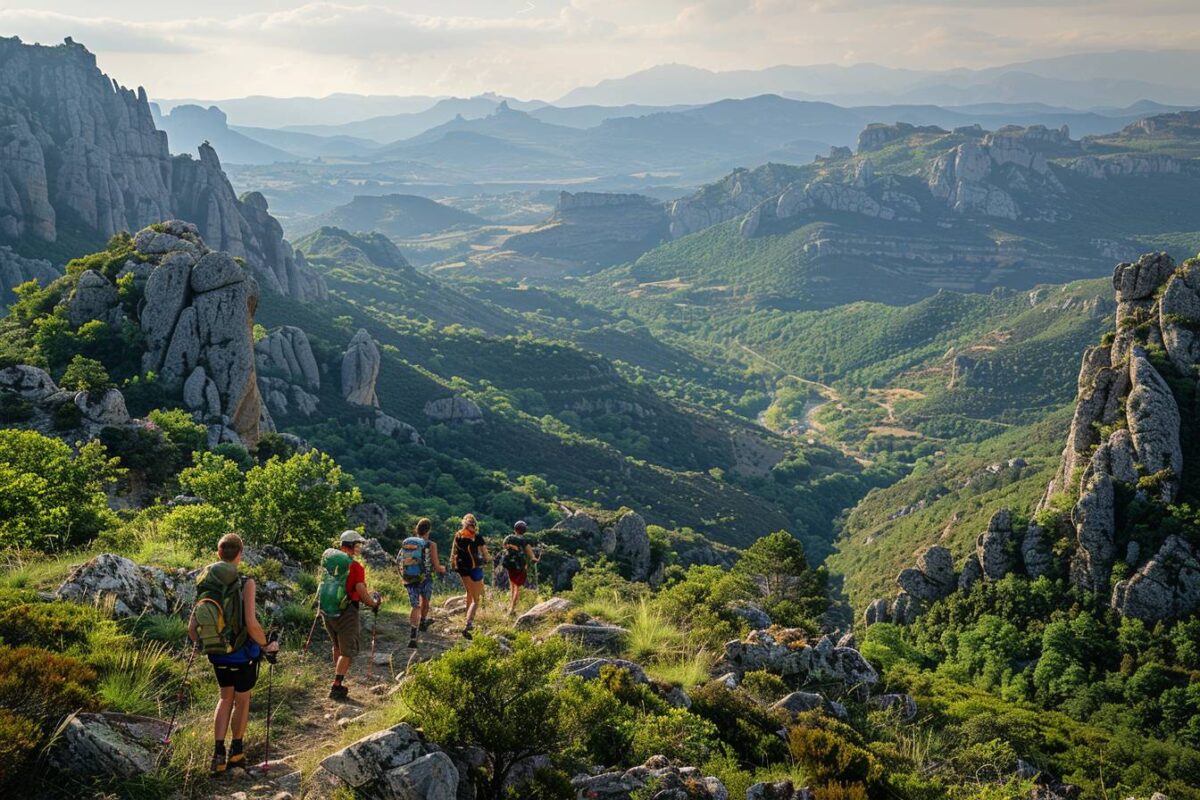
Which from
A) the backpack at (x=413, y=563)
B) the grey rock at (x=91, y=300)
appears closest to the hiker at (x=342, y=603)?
the backpack at (x=413, y=563)

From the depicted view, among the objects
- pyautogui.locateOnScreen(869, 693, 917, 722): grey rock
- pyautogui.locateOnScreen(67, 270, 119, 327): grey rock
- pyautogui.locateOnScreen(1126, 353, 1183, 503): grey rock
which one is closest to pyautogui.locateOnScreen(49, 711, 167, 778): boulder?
pyautogui.locateOnScreen(869, 693, 917, 722): grey rock

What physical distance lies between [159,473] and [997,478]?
103 metres

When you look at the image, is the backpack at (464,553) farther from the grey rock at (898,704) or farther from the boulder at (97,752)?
the grey rock at (898,704)

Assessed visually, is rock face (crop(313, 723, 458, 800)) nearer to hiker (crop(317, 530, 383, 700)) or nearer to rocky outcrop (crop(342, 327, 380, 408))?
hiker (crop(317, 530, 383, 700))

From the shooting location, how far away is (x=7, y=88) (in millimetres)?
135500

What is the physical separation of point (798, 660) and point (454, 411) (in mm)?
96734

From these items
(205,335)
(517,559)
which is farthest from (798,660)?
(205,335)

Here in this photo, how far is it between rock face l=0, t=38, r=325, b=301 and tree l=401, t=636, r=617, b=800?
124m

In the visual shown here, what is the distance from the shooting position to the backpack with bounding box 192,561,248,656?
12.9 metres

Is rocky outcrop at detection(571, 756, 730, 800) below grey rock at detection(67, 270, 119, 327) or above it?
below

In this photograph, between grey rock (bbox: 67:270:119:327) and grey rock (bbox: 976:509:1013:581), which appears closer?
grey rock (bbox: 67:270:119:327)

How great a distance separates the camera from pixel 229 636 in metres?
13.1

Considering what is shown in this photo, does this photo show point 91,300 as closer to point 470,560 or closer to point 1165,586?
point 470,560

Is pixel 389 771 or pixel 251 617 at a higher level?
pixel 251 617
